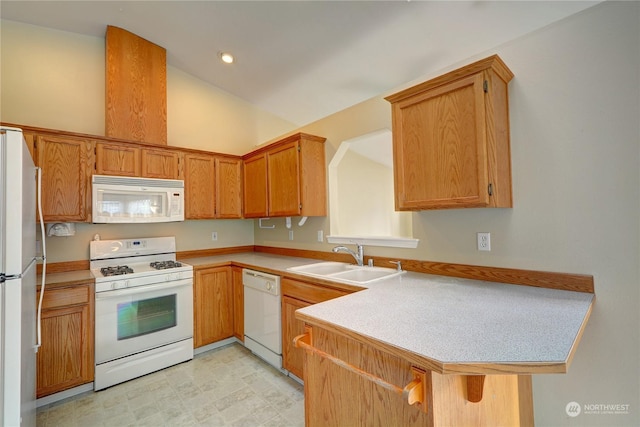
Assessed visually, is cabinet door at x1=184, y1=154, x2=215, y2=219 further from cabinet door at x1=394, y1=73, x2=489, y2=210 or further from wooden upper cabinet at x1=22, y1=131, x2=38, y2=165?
cabinet door at x1=394, y1=73, x2=489, y2=210

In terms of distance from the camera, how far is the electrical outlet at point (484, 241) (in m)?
1.79

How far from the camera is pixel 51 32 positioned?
2.72 meters

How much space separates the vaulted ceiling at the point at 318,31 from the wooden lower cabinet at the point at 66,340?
8.11 feet

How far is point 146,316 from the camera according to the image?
8.22ft

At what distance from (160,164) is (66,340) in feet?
5.61

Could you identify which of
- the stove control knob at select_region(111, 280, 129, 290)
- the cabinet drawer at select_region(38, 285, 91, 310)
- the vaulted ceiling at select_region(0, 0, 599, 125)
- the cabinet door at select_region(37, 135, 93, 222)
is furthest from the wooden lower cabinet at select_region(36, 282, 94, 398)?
the vaulted ceiling at select_region(0, 0, 599, 125)

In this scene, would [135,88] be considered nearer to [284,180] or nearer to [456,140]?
[284,180]

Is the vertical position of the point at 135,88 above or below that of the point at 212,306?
above

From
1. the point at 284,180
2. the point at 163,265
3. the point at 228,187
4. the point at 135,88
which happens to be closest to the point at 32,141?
the point at 135,88

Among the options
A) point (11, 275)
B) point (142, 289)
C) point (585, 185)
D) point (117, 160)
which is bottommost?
point (142, 289)

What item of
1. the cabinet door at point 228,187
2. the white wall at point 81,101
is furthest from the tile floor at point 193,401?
the cabinet door at point 228,187

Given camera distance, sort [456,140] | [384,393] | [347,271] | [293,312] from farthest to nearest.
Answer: [347,271] → [293,312] → [456,140] → [384,393]

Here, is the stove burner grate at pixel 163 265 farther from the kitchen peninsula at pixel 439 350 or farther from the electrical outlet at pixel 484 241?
the electrical outlet at pixel 484 241

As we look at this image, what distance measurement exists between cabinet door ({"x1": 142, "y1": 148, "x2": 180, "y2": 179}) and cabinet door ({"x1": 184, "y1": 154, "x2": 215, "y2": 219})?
0.38ft
